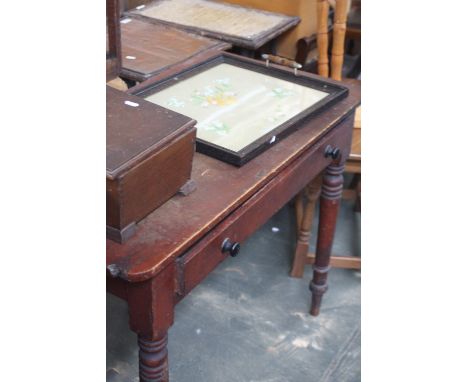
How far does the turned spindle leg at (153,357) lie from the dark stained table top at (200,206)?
174 millimetres

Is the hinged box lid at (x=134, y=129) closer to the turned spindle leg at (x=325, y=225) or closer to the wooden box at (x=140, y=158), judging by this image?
the wooden box at (x=140, y=158)

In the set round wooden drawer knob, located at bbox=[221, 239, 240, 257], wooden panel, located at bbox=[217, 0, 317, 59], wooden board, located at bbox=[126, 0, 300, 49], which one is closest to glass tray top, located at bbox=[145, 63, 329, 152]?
round wooden drawer knob, located at bbox=[221, 239, 240, 257]

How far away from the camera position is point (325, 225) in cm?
178

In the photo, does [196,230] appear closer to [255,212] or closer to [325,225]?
[255,212]

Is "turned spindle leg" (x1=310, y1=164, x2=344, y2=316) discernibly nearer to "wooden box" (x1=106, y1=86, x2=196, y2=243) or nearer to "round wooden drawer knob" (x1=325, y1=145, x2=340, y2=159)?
"round wooden drawer knob" (x1=325, y1=145, x2=340, y2=159)

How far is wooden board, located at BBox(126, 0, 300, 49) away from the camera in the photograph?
2.03m

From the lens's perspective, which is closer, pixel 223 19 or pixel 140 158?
pixel 140 158

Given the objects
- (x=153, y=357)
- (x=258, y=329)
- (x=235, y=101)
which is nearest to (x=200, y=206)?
(x=153, y=357)

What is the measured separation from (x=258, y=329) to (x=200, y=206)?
0.96 metres

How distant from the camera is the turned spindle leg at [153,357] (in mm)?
1062

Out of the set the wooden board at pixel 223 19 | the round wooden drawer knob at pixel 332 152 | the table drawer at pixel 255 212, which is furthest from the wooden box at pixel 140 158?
the wooden board at pixel 223 19
